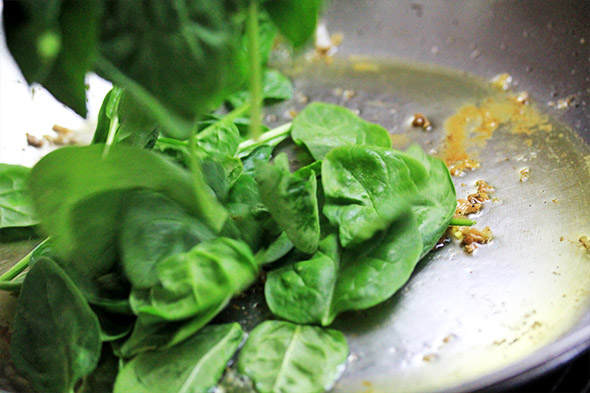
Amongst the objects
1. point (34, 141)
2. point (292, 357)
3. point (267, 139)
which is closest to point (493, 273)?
point (292, 357)

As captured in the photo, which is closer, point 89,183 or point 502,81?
point 89,183

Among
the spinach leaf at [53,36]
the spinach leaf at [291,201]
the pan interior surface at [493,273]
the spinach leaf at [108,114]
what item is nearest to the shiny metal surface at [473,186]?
the pan interior surface at [493,273]

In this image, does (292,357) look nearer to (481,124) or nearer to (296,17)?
(296,17)

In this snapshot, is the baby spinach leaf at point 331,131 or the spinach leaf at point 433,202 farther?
the baby spinach leaf at point 331,131

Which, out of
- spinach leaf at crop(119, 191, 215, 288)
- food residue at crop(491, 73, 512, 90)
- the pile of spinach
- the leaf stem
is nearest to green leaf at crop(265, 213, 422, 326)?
the pile of spinach

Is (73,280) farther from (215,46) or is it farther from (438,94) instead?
(438,94)

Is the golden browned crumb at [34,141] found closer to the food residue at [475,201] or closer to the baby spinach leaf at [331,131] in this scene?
the baby spinach leaf at [331,131]

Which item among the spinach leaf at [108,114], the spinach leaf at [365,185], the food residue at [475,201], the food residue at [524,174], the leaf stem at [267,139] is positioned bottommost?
the food residue at [475,201]

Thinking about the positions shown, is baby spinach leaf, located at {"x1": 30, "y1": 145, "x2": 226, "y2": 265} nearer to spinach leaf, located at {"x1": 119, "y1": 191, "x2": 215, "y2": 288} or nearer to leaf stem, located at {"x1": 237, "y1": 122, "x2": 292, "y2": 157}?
spinach leaf, located at {"x1": 119, "y1": 191, "x2": 215, "y2": 288}

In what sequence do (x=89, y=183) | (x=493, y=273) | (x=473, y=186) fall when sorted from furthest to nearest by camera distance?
(x=473, y=186), (x=493, y=273), (x=89, y=183)
